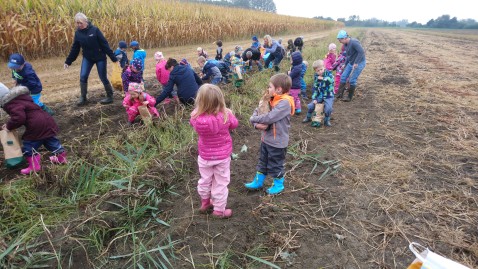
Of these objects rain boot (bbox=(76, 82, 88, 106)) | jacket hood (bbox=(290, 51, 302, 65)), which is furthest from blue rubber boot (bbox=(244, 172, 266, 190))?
rain boot (bbox=(76, 82, 88, 106))

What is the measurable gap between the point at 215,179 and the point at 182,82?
3385mm

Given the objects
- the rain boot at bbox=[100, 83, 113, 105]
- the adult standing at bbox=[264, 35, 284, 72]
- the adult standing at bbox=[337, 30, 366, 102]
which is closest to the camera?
the rain boot at bbox=[100, 83, 113, 105]

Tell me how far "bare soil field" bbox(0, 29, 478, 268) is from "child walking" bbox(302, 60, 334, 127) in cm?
33

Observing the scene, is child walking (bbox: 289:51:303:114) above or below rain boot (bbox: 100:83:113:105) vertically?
above

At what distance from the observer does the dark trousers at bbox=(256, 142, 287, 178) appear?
3.46m

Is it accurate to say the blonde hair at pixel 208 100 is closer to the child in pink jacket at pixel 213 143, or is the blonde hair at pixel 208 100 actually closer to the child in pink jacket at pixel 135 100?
the child in pink jacket at pixel 213 143

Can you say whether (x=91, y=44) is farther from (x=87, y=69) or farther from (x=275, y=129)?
(x=275, y=129)

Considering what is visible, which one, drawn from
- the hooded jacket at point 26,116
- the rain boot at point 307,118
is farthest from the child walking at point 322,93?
the hooded jacket at point 26,116

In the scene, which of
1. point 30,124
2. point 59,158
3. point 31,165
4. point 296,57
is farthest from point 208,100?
point 296,57

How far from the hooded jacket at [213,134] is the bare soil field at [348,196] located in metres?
0.77

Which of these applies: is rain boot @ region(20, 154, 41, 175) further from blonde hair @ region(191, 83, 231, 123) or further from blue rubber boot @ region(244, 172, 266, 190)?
blue rubber boot @ region(244, 172, 266, 190)

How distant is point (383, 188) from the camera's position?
12.5 ft

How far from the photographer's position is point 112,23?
12594 mm

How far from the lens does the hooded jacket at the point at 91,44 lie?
6.27 meters
